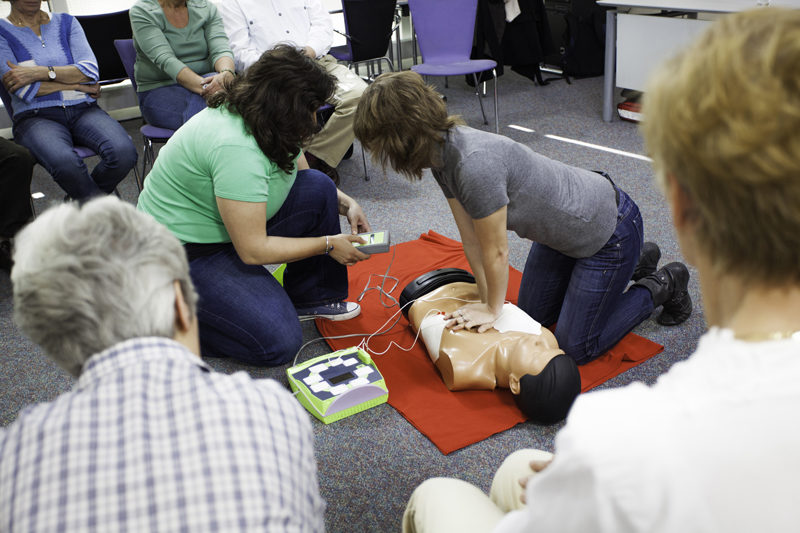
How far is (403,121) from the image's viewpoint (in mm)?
1729

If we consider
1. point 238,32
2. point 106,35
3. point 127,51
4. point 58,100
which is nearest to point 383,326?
point 58,100

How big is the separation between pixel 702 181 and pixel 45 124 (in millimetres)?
3146

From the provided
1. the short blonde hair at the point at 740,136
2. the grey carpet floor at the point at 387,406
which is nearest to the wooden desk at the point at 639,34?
the grey carpet floor at the point at 387,406

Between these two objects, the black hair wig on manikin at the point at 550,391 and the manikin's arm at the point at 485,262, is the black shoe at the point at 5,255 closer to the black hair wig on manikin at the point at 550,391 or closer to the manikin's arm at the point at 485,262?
the manikin's arm at the point at 485,262

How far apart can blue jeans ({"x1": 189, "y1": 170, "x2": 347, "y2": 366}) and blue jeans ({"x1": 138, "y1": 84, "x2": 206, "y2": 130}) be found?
4.05 feet

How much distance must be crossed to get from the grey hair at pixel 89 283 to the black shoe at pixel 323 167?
9.33ft

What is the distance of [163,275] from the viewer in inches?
34.1

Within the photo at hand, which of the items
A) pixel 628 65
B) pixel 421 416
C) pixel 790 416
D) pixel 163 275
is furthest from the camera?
pixel 628 65

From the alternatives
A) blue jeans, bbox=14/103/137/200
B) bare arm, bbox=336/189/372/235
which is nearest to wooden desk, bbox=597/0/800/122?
bare arm, bbox=336/189/372/235

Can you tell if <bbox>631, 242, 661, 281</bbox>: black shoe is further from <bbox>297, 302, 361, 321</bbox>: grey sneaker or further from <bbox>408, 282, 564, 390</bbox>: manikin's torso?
<bbox>297, 302, 361, 321</bbox>: grey sneaker

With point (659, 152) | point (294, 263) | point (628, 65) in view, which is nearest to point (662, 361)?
point (294, 263)

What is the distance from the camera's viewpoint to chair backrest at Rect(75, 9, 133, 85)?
14.0 ft

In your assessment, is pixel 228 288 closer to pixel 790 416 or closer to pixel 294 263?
pixel 294 263

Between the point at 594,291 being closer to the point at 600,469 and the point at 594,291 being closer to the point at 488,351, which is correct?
the point at 488,351
